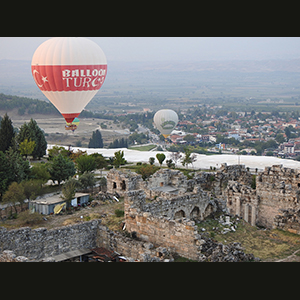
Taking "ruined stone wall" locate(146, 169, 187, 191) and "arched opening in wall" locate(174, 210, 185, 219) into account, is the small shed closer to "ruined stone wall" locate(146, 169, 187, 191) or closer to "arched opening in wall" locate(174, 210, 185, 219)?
"ruined stone wall" locate(146, 169, 187, 191)

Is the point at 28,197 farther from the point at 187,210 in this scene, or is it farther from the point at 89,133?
the point at 89,133

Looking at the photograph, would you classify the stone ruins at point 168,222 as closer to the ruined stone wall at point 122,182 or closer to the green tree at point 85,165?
the ruined stone wall at point 122,182

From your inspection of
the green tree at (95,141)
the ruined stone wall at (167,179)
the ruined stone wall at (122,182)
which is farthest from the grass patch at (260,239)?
the green tree at (95,141)

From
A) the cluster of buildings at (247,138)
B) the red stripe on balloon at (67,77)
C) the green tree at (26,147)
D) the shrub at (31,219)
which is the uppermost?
the red stripe on balloon at (67,77)

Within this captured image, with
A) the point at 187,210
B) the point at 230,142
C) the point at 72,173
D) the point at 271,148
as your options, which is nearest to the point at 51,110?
the point at 230,142

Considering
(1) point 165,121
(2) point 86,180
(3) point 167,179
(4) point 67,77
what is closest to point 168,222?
(3) point 167,179

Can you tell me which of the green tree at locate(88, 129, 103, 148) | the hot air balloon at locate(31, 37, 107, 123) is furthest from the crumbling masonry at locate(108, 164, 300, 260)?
the green tree at locate(88, 129, 103, 148)

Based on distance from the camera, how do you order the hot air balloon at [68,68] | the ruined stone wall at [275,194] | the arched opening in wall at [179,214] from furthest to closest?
the hot air balloon at [68,68], the ruined stone wall at [275,194], the arched opening in wall at [179,214]
